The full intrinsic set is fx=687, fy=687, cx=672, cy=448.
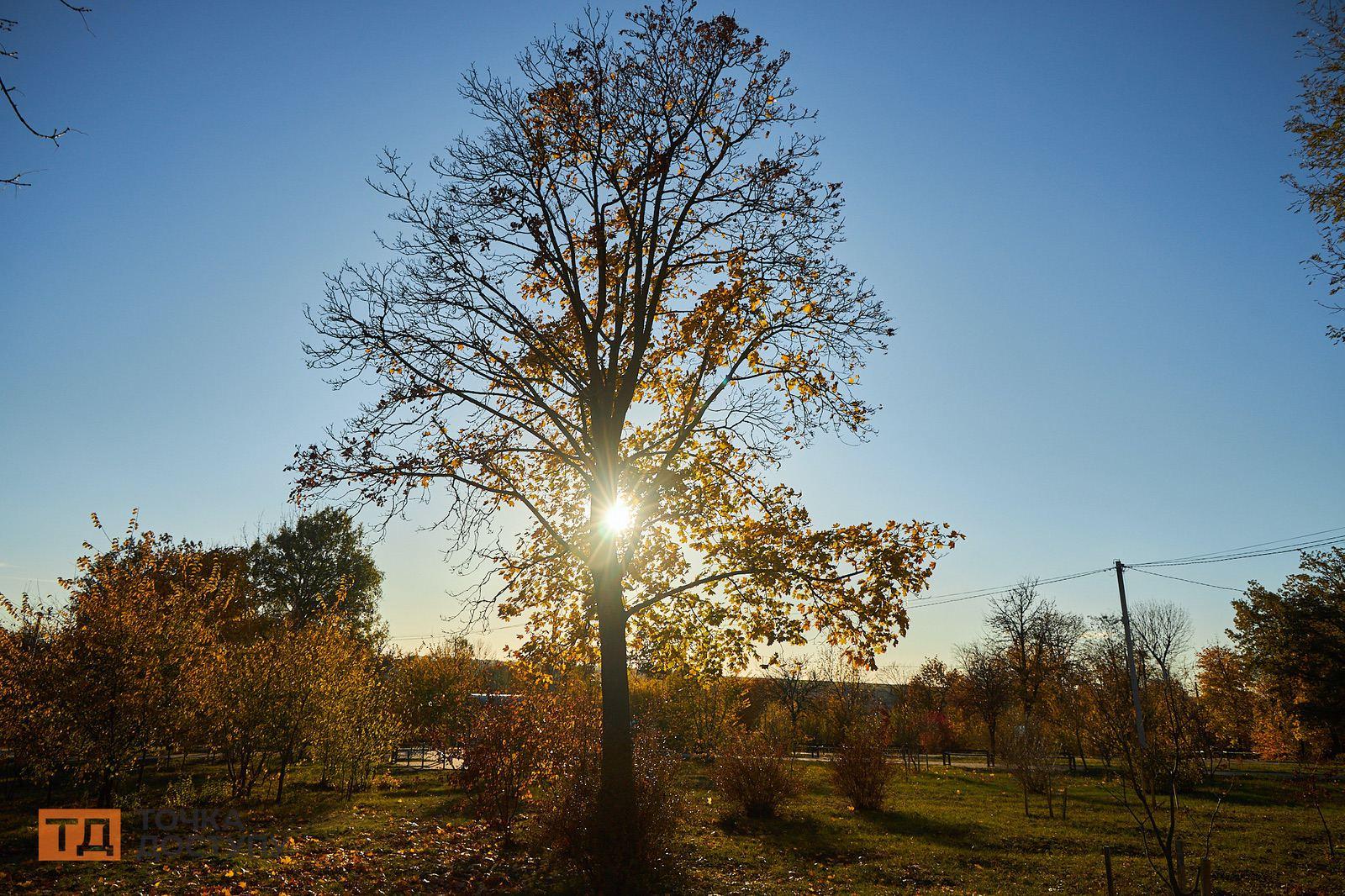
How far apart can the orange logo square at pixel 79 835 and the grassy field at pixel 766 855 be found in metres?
0.25

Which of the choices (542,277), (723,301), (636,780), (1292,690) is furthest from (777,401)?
(1292,690)

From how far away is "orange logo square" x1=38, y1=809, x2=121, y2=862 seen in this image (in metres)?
9.62

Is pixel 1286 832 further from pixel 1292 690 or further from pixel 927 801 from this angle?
pixel 1292 690

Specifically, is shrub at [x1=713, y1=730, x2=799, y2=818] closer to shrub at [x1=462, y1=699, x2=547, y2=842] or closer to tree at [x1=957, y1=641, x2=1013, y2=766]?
shrub at [x1=462, y1=699, x2=547, y2=842]

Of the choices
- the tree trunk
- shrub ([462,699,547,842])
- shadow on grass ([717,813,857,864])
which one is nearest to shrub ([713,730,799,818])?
shadow on grass ([717,813,857,864])

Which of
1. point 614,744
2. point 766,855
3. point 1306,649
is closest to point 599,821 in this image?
point 614,744

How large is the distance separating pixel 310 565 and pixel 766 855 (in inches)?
1646

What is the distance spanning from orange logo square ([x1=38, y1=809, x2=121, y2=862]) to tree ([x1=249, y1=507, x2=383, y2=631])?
33157mm

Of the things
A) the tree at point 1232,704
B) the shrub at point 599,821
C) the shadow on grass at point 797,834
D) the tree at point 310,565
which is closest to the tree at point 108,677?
the shrub at point 599,821

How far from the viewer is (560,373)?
1183 cm

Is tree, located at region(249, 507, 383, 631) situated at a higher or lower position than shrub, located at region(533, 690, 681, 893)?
higher

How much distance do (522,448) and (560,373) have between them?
1.49 meters

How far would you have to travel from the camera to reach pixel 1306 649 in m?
31.3

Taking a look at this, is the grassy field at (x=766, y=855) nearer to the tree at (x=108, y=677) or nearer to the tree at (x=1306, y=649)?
the tree at (x=108, y=677)
